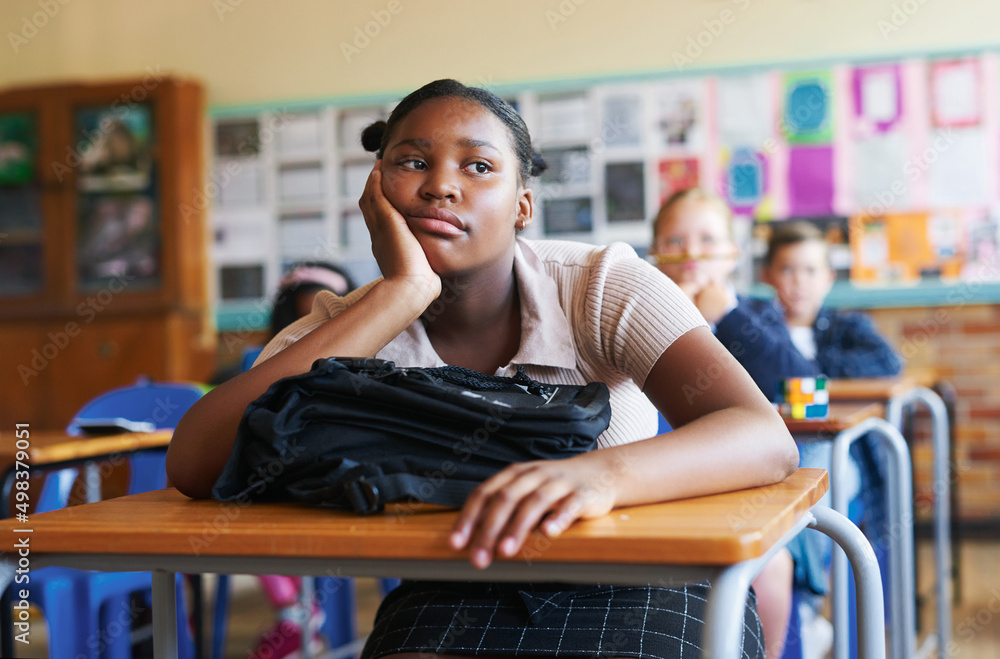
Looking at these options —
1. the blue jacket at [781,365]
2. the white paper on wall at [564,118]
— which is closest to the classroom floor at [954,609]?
the blue jacket at [781,365]

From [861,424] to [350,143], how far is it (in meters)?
3.27

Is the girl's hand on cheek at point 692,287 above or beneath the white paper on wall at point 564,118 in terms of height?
beneath

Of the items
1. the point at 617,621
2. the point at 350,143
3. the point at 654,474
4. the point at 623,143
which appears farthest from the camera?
the point at 350,143

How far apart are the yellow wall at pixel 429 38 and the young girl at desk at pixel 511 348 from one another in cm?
308

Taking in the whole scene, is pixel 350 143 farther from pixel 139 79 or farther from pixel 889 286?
pixel 889 286

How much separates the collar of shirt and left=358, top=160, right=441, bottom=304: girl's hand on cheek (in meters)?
0.08

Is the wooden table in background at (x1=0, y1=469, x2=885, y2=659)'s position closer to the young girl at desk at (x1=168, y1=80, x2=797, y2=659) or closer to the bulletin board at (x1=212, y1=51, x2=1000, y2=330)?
the young girl at desk at (x1=168, y1=80, x2=797, y2=659)

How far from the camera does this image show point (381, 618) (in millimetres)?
1219

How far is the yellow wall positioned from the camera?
4.02 m

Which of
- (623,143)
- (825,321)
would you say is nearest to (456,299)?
(825,321)

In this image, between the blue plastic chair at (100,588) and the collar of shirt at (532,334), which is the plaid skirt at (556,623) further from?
the blue plastic chair at (100,588)

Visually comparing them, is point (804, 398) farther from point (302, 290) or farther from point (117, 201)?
point (117, 201)

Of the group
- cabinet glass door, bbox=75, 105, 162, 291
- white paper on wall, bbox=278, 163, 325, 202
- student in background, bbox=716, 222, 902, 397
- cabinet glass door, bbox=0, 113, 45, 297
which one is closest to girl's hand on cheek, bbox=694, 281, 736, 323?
student in background, bbox=716, 222, 902, 397

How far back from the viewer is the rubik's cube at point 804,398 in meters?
1.85
